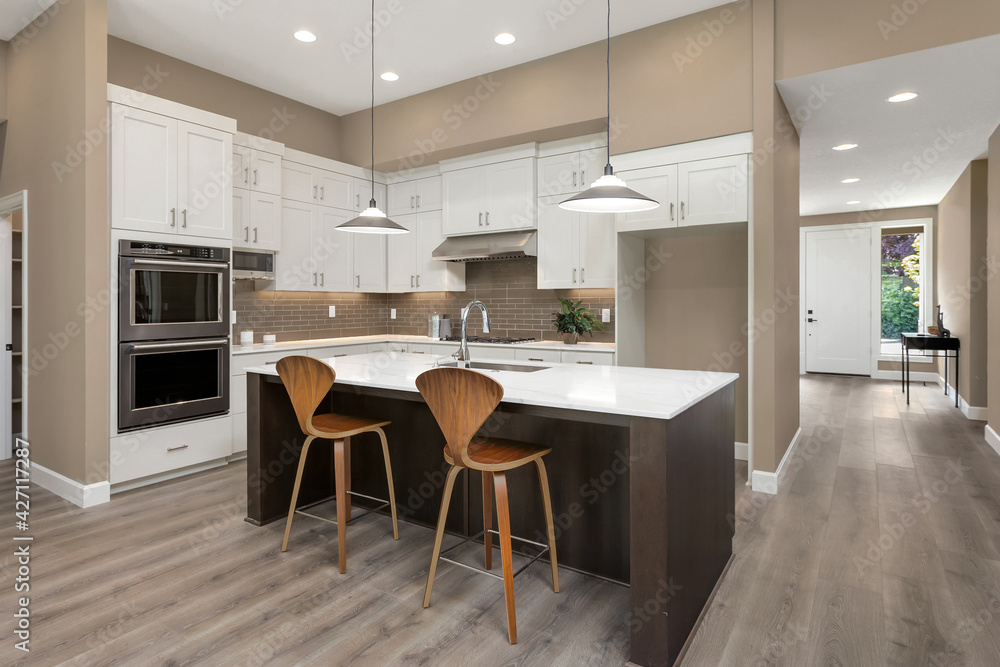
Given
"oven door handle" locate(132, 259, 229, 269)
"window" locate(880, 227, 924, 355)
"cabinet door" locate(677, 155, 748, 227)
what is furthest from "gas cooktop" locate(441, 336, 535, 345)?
"window" locate(880, 227, 924, 355)

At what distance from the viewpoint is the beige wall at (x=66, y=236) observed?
336 cm

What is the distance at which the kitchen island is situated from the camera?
6.04ft

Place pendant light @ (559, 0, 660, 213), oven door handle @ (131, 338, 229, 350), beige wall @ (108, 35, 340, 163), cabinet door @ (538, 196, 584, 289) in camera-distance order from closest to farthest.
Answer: pendant light @ (559, 0, 660, 213) → oven door handle @ (131, 338, 229, 350) → beige wall @ (108, 35, 340, 163) → cabinet door @ (538, 196, 584, 289)

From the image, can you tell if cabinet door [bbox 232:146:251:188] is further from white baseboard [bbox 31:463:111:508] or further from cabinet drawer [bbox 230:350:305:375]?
white baseboard [bbox 31:463:111:508]

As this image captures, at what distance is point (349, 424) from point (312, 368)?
0.36 meters

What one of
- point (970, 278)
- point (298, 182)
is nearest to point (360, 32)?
point (298, 182)

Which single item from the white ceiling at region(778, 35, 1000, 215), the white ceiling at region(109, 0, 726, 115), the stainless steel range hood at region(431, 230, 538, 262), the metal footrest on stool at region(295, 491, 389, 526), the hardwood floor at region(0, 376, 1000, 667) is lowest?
the hardwood floor at region(0, 376, 1000, 667)

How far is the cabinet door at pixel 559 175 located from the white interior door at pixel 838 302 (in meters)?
6.17

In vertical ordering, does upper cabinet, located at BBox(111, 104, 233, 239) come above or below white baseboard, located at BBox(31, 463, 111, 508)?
above

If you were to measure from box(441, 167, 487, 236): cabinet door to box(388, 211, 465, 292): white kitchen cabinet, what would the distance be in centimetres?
21

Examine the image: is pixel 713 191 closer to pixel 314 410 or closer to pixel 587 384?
pixel 587 384

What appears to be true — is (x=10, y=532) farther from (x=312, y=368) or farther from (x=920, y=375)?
(x=920, y=375)

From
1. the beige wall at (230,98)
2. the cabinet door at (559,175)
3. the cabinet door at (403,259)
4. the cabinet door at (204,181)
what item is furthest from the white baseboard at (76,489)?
the cabinet door at (559,175)

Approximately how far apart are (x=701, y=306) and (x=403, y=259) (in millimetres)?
2925
